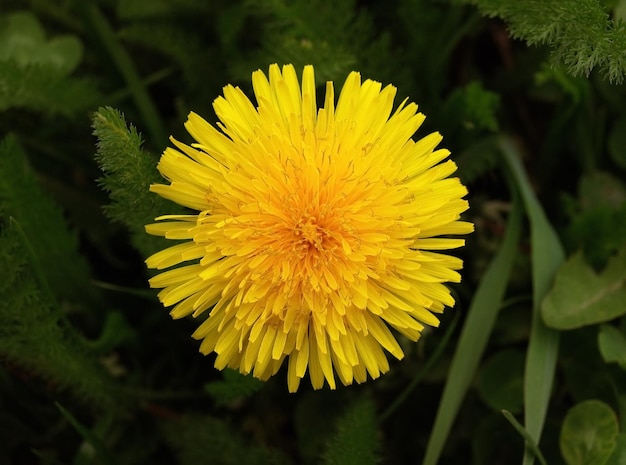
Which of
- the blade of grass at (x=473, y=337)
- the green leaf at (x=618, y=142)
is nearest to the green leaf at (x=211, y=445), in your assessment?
the blade of grass at (x=473, y=337)

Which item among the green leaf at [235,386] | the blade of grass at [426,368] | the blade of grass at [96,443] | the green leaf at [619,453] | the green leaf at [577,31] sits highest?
the green leaf at [577,31]

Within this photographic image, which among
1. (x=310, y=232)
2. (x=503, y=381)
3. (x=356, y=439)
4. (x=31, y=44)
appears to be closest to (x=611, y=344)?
(x=503, y=381)

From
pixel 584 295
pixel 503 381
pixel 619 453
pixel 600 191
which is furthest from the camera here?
pixel 600 191

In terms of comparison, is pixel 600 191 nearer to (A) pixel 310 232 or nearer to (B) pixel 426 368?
(B) pixel 426 368

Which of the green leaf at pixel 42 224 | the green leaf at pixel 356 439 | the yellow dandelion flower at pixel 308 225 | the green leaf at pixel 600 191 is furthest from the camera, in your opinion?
the green leaf at pixel 600 191

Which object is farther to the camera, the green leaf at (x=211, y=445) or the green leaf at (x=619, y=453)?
the green leaf at (x=211, y=445)

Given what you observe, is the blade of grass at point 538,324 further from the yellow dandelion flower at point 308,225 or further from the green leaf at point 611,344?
the yellow dandelion flower at point 308,225

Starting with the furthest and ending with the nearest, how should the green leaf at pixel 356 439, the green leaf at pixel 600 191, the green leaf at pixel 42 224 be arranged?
1. the green leaf at pixel 600 191
2. the green leaf at pixel 42 224
3. the green leaf at pixel 356 439
